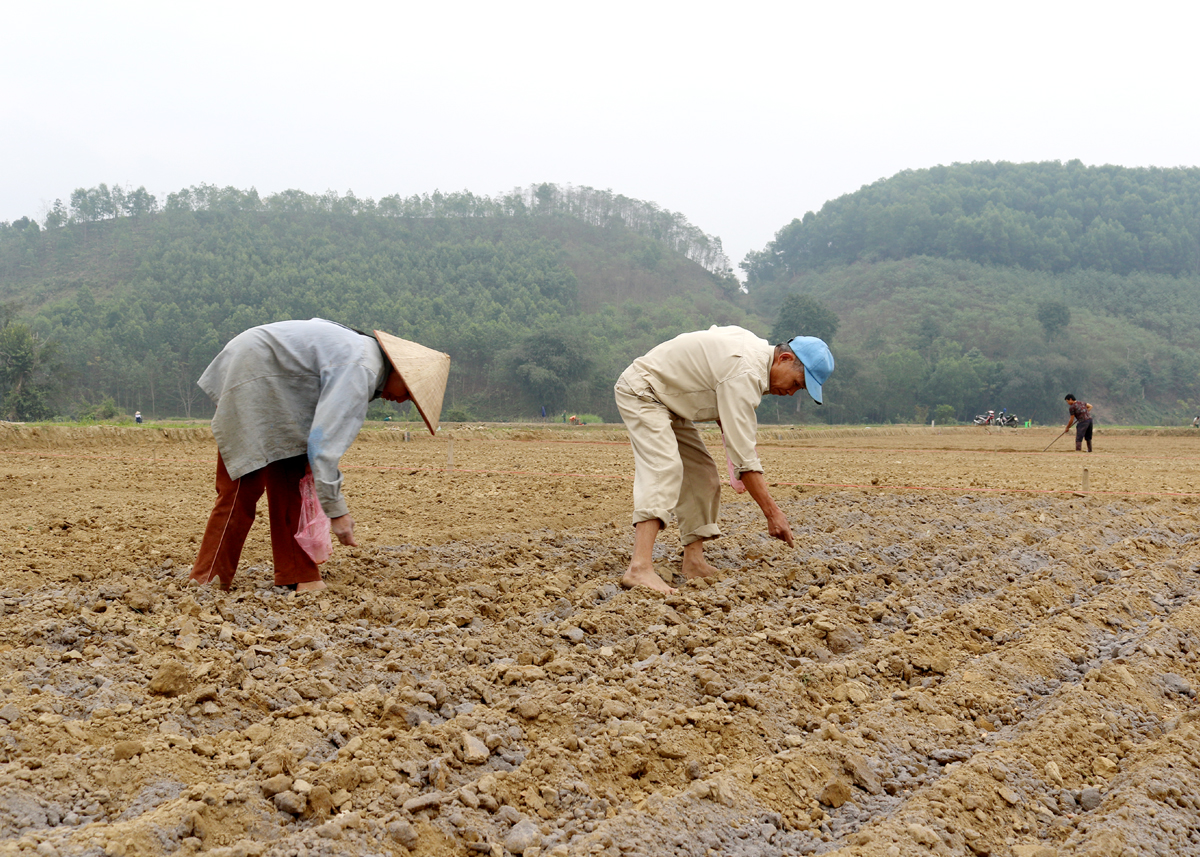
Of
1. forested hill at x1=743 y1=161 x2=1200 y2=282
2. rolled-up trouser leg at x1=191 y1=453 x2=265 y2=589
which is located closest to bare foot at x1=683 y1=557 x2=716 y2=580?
rolled-up trouser leg at x1=191 y1=453 x2=265 y2=589

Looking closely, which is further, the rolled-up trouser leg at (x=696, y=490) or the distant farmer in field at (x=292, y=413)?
the rolled-up trouser leg at (x=696, y=490)

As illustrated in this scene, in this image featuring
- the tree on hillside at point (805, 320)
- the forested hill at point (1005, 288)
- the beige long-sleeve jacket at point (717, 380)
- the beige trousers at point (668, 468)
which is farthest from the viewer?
the tree on hillside at point (805, 320)

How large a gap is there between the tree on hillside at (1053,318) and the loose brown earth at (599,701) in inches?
3057

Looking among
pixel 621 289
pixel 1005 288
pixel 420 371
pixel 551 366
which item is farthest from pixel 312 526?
pixel 1005 288

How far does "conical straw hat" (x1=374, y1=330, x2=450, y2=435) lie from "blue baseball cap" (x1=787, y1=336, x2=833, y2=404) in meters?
1.60

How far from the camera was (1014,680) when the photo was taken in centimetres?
295

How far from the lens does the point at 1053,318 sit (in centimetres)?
7362

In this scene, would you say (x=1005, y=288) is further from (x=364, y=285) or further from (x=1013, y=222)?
(x=364, y=285)

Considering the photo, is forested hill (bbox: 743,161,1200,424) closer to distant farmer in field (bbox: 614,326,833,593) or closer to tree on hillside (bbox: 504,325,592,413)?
tree on hillside (bbox: 504,325,592,413)

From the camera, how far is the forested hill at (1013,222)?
10356 cm

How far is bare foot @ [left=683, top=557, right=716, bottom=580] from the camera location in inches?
169

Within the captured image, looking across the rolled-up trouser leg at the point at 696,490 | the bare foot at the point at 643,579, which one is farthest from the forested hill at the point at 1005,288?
the bare foot at the point at 643,579

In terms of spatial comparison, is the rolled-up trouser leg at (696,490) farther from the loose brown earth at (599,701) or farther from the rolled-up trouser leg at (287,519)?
the rolled-up trouser leg at (287,519)

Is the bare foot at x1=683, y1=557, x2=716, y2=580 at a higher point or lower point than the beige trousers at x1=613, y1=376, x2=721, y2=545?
lower
